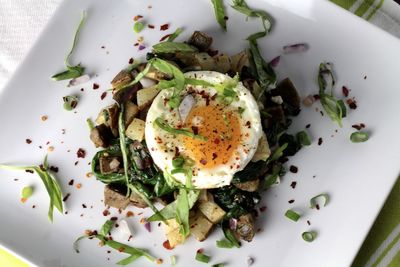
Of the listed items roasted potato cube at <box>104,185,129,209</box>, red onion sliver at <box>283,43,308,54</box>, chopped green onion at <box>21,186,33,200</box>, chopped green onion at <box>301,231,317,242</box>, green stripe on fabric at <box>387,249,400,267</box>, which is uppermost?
red onion sliver at <box>283,43,308,54</box>

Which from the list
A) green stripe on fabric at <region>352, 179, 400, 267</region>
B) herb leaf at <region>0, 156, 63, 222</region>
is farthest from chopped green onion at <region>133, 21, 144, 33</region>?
green stripe on fabric at <region>352, 179, 400, 267</region>

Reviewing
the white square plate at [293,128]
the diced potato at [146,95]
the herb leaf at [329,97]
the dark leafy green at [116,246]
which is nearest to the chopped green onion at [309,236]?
the white square plate at [293,128]

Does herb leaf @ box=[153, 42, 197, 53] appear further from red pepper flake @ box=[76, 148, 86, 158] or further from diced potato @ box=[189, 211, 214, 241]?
diced potato @ box=[189, 211, 214, 241]

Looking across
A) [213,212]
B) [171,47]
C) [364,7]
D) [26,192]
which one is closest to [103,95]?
[171,47]

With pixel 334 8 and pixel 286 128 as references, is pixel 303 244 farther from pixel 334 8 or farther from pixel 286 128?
pixel 334 8

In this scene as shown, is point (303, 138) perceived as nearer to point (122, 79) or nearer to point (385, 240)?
point (385, 240)

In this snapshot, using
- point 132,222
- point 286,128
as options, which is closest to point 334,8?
point 286,128
